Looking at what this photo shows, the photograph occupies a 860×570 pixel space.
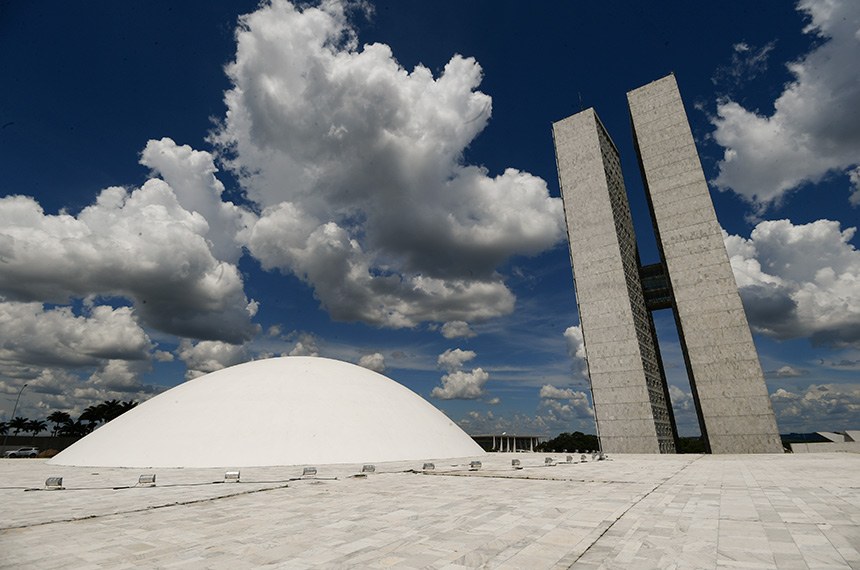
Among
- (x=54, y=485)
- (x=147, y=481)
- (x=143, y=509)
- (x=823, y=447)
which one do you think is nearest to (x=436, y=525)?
(x=143, y=509)

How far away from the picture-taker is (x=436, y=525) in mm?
10102

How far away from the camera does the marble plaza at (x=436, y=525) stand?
7488 mm

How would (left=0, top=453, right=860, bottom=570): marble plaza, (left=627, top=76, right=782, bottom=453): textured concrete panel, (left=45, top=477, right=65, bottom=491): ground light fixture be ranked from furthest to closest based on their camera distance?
(left=627, top=76, right=782, bottom=453): textured concrete panel, (left=45, top=477, right=65, bottom=491): ground light fixture, (left=0, top=453, right=860, bottom=570): marble plaza

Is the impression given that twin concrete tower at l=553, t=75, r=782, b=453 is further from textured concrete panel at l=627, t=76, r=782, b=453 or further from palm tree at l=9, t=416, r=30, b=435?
palm tree at l=9, t=416, r=30, b=435

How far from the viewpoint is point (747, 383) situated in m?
53.1

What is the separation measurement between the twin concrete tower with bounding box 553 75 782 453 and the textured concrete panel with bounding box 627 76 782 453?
13 cm

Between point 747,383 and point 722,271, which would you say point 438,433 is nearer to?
point 747,383

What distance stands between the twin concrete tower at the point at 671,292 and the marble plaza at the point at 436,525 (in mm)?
39928

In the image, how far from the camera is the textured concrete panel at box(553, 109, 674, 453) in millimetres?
55062

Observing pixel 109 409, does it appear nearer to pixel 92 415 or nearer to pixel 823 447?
pixel 92 415

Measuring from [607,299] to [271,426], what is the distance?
49016mm

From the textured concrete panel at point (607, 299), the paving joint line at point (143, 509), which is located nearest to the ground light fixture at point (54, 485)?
the paving joint line at point (143, 509)

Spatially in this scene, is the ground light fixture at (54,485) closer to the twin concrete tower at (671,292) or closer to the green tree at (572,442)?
the twin concrete tower at (671,292)

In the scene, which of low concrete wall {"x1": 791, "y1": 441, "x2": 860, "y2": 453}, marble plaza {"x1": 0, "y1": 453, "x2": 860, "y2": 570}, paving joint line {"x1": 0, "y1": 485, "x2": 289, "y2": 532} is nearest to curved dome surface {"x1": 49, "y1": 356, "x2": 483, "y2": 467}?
marble plaza {"x1": 0, "y1": 453, "x2": 860, "y2": 570}
